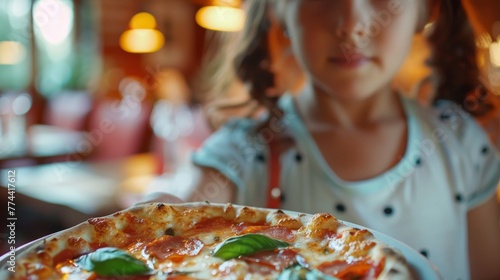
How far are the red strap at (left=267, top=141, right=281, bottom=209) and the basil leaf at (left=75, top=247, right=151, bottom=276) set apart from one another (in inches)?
21.3

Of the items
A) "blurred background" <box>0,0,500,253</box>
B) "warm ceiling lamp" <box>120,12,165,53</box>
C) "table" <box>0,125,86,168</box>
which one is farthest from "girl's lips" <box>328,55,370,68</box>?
"warm ceiling lamp" <box>120,12,165,53</box>

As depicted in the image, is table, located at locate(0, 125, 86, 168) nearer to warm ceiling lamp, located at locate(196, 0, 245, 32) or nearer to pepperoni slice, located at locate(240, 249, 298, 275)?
warm ceiling lamp, located at locate(196, 0, 245, 32)

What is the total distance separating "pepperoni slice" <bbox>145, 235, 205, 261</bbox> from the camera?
54 centimetres

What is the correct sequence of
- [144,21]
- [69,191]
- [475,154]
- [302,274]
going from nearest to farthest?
[302,274], [475,154], [69,191], [144,21]

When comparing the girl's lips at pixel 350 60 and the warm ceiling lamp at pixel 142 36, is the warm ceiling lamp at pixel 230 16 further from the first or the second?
the warm ceiling lamp at pixel 142 36

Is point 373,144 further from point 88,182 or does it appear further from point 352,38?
point 88,182

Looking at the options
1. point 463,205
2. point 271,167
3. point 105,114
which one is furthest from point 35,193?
point 105,114

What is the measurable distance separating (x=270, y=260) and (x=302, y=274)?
6 centimetres

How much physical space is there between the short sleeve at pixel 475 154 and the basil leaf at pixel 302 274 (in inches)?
25.7

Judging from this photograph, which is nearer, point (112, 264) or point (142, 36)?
point (112, 264)

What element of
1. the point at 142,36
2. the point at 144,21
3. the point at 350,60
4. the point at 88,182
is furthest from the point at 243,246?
the point at 142,36

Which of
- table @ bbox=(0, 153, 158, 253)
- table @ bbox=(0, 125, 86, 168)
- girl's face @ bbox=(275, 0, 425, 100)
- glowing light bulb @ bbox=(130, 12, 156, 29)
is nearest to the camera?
table @ bbox=(0, 153, 158, 253)

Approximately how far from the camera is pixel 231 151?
1055mm

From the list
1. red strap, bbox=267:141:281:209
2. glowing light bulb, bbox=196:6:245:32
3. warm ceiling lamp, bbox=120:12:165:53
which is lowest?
red strap, bbox=267:141:281:209
